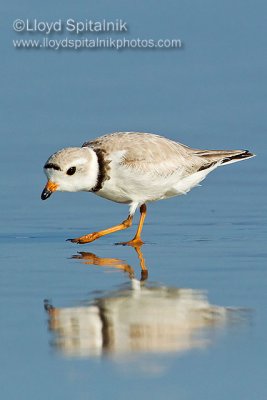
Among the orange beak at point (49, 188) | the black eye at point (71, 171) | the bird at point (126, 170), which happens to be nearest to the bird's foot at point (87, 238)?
the bird at point (126, 170)

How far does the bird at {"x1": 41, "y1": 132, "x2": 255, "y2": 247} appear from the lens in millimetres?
12266

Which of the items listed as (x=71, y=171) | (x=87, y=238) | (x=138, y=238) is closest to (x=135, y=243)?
(x=138, y=238)

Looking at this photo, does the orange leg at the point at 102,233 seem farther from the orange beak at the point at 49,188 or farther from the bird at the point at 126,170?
the orange beak at the point at 49,188

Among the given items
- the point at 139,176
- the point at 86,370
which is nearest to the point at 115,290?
the point at 86,370

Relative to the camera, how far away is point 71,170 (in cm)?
1230

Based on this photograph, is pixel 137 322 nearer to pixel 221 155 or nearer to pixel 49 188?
pixel 49 188

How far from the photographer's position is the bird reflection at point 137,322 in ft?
26.6

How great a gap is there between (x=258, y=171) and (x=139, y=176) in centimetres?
378

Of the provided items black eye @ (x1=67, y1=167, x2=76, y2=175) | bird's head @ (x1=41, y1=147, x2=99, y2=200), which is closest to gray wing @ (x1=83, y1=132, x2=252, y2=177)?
bird's head @ (x1=41, y1=147, x2=99, y2=200)

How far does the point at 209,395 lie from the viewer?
714cm

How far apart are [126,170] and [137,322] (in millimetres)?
3929

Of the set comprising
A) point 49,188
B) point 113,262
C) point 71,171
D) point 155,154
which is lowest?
point 113,262

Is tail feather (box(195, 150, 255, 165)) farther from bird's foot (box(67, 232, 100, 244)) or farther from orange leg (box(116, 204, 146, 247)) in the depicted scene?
bird's foot (box(67, 232, 100, 244))

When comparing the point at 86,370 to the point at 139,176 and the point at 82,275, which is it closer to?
the point at 82,275
